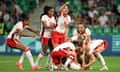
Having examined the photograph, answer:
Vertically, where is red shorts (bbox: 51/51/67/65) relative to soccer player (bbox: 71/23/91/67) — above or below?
below

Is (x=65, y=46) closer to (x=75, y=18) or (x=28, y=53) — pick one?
(x=28, y=53)

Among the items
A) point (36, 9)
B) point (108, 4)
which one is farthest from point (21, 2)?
point (108, 4)

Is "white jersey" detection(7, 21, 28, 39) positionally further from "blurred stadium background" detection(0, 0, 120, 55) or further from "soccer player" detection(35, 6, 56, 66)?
"blurred stadium background" detection(0, 0, 120, 55)

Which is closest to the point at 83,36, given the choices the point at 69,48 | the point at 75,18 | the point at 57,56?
the point at 69,48

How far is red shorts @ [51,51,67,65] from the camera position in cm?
1833

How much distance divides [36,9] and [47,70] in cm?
1506

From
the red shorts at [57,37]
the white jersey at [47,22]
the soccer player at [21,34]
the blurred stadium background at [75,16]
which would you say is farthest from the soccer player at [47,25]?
the blurred stadium background at [75,16]

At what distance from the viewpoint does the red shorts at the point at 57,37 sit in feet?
64.9

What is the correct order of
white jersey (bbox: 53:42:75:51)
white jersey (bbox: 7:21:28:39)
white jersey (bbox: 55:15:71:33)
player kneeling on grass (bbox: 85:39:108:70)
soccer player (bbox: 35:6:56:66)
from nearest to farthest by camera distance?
white jersey (bbox: 53:42:75:51) < player kneeling on grass (bbox: 85:39:108:70) < white jersey (bbox: 7:21:28:39) < soccer player (bbox: 35:6:56:66) < white jersey (bbox: 55:15:71:33)

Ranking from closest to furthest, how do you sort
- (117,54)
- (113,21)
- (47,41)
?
(47,41) < (117,54) < (113,21)

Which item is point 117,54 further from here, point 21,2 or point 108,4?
point 21,2

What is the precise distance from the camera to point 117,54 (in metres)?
28.3

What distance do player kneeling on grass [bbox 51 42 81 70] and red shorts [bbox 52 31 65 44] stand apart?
1.23 metres

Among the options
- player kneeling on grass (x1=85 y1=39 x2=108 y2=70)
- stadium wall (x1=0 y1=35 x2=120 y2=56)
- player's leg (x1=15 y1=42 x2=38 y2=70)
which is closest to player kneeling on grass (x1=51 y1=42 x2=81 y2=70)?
player kneeling on grass (x1=85 y1=39 x2=108 y2=70)
